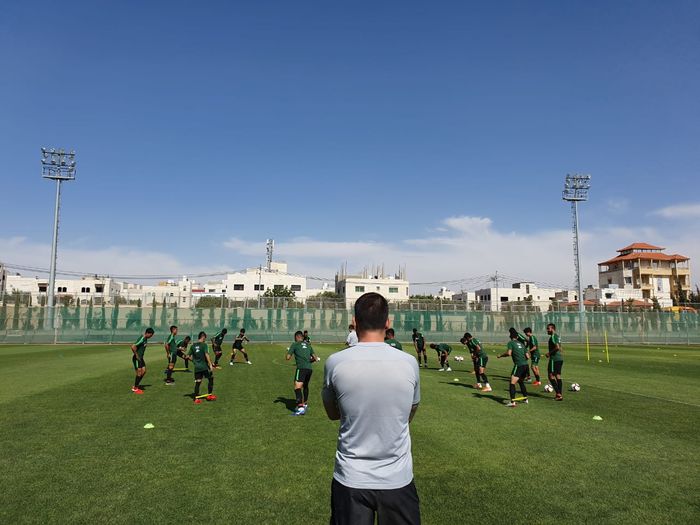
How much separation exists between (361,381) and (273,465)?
548 cm

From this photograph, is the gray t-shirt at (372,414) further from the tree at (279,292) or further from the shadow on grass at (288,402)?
the tree at (279,292)

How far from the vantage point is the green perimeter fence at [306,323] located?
133 ft

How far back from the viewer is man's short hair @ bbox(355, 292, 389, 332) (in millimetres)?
3074

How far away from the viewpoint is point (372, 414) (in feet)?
9.52

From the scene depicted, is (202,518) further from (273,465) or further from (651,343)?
(651,343)

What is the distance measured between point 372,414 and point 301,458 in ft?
18.6

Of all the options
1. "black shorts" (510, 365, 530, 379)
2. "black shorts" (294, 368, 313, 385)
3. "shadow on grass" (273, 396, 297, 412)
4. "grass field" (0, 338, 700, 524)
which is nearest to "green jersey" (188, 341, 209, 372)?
"grass field" (0, 338, 700, 524)

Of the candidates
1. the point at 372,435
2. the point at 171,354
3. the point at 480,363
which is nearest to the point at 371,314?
the point at 372,435

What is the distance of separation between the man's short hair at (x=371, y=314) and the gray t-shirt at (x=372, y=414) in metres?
0.17

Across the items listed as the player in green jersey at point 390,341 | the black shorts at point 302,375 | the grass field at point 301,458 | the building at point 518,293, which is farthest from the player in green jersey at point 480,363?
the building at point 518,293

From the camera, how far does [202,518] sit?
557 cm

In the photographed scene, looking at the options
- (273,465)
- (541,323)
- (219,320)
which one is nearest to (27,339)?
(219,320)

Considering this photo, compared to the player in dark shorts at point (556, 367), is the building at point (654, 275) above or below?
above

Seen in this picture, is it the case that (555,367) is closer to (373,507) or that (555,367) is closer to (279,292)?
(373,507)
